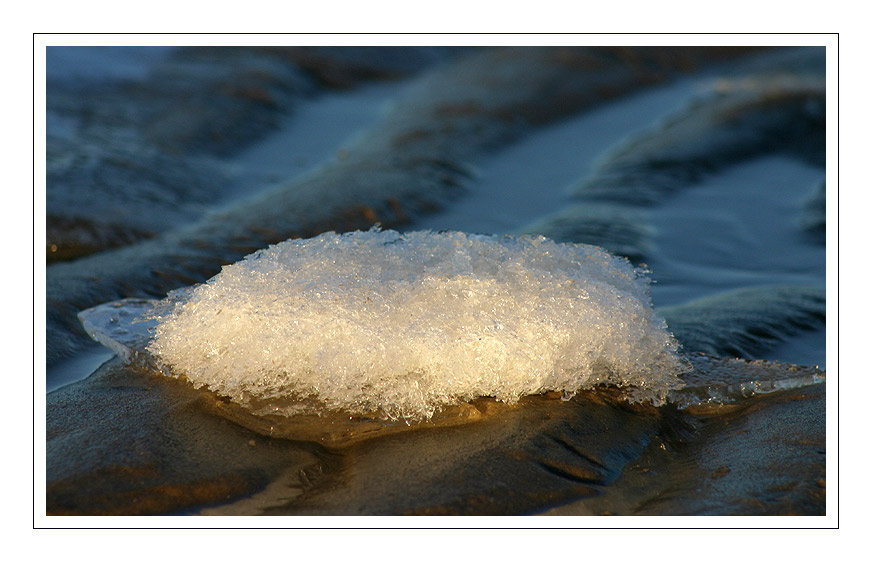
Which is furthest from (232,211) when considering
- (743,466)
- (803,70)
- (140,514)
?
(803,70)

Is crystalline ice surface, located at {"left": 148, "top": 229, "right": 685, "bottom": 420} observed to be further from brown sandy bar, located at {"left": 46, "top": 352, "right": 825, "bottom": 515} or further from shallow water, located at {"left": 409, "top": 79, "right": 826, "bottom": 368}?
shallow water, located at {"left": 409, "top": 79, "right": 826, "bottom": 368}

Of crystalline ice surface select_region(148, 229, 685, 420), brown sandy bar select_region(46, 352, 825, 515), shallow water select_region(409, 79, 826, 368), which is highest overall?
shallow water select_region(409, 79, 826, 368)

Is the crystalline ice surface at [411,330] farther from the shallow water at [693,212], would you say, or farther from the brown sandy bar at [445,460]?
the shallow water at [693,212]

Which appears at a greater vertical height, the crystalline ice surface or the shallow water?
the shallow water

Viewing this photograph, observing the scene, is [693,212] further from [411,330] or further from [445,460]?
[445,460]

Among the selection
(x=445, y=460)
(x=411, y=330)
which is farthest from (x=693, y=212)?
(x=445, y=460)

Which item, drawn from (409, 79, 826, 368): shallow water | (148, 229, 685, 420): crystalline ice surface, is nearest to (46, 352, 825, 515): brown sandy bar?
(148, 229, 685, 420): crystalline ice surface

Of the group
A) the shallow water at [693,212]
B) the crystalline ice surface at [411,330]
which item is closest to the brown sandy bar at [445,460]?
the crystalline ice surface at [411,330]

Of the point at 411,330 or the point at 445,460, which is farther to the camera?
the point at 411,330

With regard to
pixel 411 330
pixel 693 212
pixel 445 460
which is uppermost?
pixel 693 212

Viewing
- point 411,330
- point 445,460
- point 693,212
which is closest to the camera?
point 445,460
